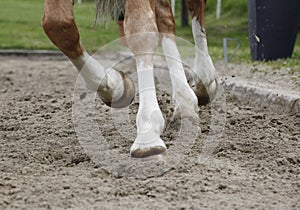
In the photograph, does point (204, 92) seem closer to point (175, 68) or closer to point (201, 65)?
point (201, 65)

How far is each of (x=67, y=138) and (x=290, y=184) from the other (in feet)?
4.67

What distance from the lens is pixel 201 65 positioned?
4.14 meters

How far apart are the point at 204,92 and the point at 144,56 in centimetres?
118

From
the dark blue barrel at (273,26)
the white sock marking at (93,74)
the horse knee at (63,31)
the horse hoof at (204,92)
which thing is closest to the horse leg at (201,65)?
the horse hoof at (204,92)

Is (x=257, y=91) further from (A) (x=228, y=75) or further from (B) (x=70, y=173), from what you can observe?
(B) (x=70, y=173)

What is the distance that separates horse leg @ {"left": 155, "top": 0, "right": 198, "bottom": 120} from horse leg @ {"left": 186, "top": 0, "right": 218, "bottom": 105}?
390 mm

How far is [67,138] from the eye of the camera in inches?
144

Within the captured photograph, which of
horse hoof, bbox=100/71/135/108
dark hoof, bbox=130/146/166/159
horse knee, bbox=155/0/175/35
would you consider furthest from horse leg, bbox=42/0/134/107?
dark hoof, bbox=130/146/166/159

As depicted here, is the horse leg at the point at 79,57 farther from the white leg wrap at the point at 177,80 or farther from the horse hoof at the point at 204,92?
the horse hoof at the point at 204,92

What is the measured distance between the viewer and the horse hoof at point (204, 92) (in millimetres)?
4031

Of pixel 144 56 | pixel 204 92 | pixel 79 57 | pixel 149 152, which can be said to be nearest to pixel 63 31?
pixel 79 57

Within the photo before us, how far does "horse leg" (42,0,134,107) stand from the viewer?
321 cm

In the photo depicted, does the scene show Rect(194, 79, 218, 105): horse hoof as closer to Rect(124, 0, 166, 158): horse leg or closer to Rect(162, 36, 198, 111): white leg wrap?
Rect(162, 36, 198, 111): white leg wrap

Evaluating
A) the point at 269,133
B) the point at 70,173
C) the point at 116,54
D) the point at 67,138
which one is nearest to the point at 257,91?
the point at 269,133
